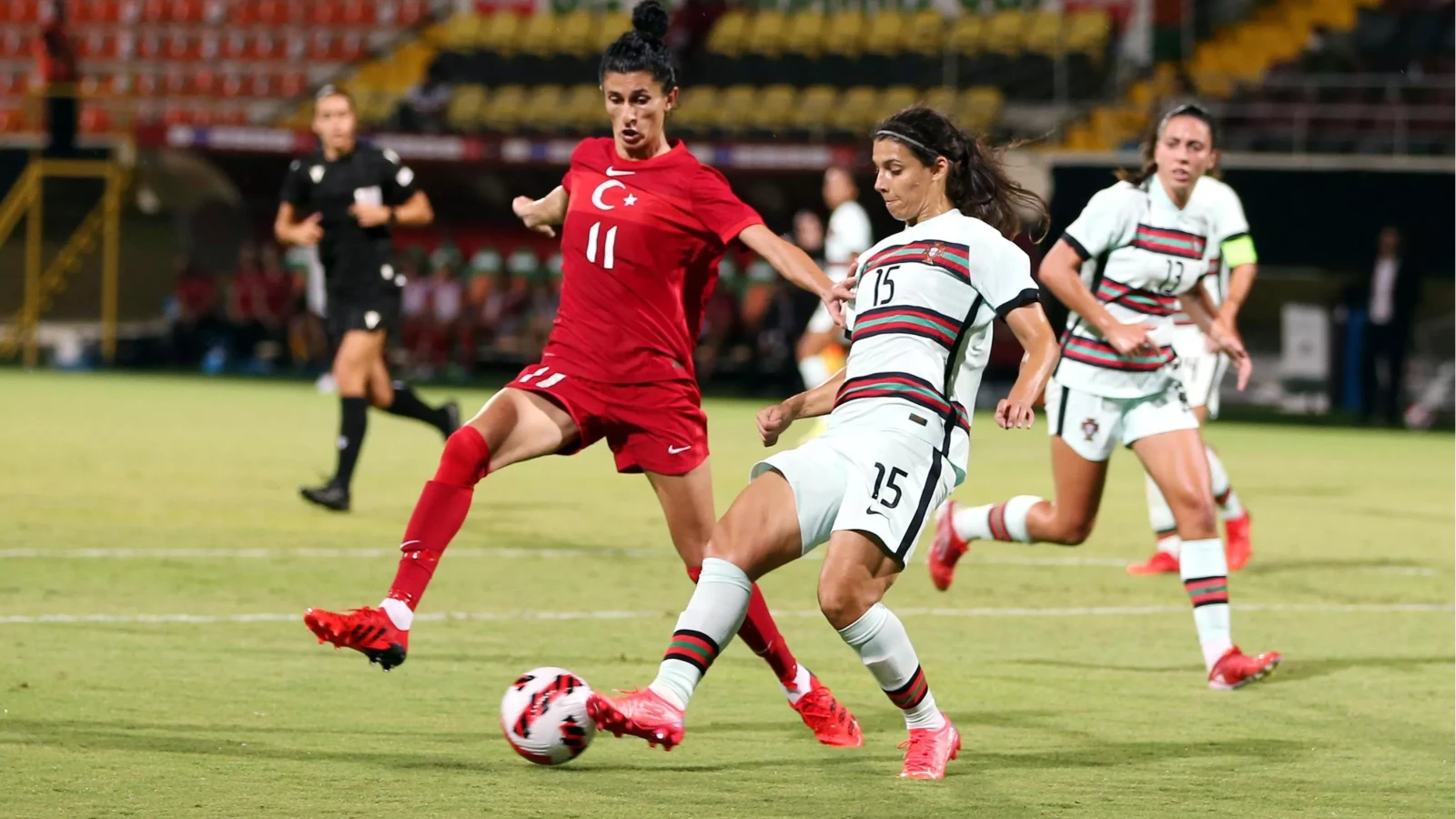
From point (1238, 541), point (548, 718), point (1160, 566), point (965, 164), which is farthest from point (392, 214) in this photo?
point (548, 718)

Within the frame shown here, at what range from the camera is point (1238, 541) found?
1117cm

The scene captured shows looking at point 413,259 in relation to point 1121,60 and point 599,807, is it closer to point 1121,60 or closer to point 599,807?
point 1121,60

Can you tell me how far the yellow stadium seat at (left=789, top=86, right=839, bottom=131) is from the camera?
27188 millimetres

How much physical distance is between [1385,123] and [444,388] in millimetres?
11520

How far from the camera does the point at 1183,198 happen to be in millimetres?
8320

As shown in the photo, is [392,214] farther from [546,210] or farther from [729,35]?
[729,35]

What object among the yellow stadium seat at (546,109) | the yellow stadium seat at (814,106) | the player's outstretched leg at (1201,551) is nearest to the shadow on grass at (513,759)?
the player's outstretched leg at (1201,551)

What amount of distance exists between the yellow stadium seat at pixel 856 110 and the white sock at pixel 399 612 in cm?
2041

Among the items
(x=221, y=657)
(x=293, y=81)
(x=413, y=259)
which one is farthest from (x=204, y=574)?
(x=293, y=81)

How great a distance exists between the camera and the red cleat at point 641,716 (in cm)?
526

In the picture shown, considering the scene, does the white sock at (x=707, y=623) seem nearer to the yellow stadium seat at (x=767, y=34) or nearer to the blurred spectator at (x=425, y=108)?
the blurred spectator at (x=425, y=108)

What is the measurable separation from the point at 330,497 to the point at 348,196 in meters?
1.82

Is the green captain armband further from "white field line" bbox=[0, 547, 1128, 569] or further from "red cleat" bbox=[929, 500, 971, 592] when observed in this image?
"red cleat" bbox=[929, 500, 971, 592]

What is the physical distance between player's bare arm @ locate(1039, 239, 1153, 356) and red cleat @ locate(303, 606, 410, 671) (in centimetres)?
279
